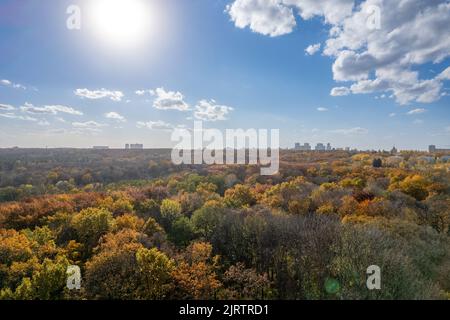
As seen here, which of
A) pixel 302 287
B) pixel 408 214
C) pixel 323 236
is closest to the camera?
pixel 302 287

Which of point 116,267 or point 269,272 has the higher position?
point 116,267

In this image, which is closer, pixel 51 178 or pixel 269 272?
pixel 269 272

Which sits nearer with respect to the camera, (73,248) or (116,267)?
(116,267)

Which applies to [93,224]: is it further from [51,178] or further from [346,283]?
[51,178]

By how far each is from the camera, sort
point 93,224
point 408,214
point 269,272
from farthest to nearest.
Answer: point 408,214, point 93,224, point 269,272
